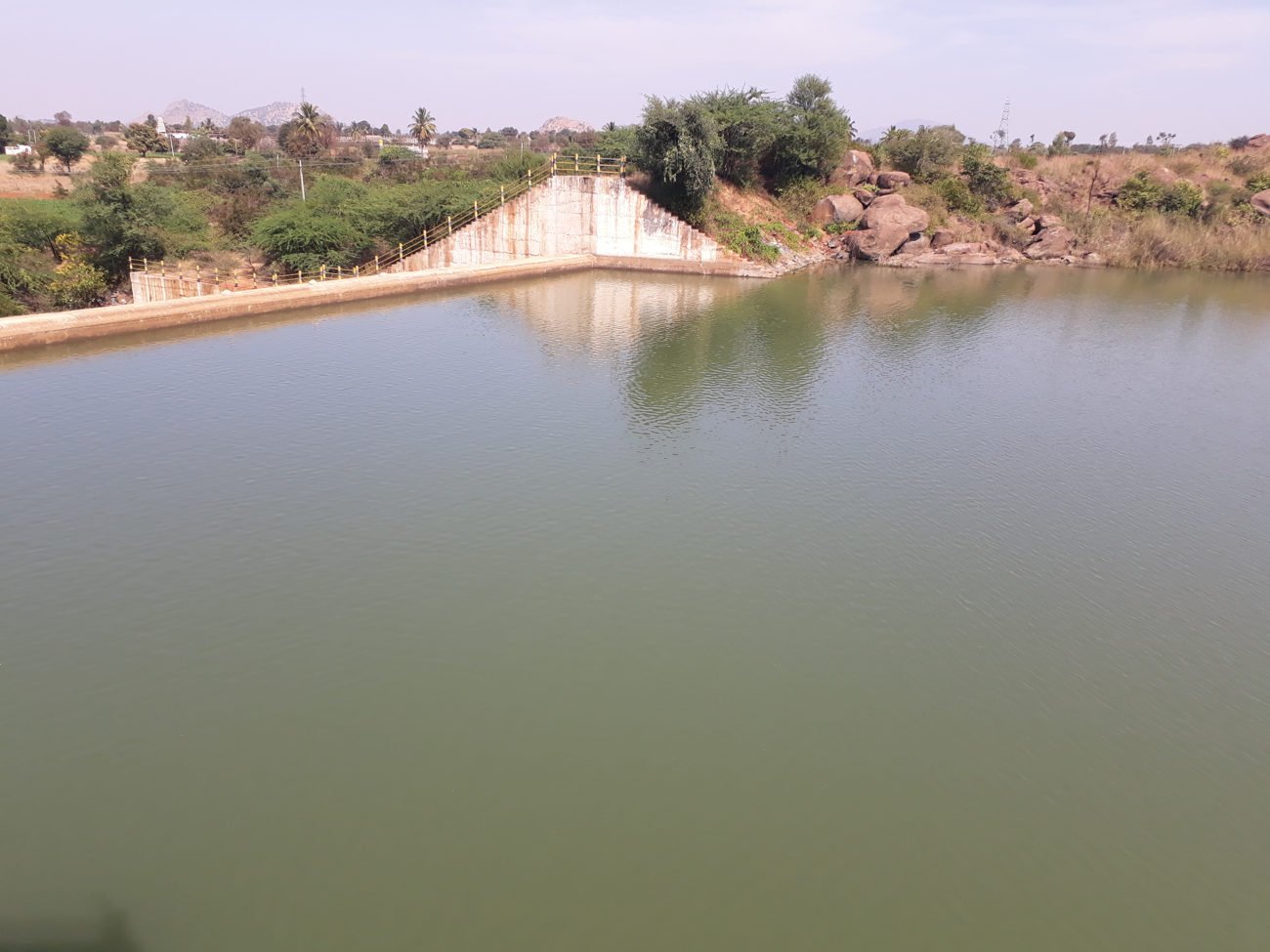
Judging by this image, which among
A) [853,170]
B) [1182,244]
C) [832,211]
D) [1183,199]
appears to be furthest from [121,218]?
[1183,199]

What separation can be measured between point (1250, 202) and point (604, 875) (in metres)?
49.5

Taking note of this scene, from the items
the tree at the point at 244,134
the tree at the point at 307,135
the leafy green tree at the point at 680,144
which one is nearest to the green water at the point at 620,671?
the leafy green tree at the point at 680,144

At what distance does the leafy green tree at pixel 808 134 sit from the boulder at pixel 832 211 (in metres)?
1.57

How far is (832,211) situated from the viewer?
126ft

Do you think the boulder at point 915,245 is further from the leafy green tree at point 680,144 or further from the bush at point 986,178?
the leafy green tree at point 680,144

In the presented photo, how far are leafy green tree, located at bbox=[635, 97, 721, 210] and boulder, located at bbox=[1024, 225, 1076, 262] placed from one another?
18703 mm

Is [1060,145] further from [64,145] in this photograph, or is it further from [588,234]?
[64,145]

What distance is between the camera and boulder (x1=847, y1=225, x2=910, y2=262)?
3709 centimetres

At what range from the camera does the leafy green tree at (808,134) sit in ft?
120

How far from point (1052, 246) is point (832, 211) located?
11.6 meters

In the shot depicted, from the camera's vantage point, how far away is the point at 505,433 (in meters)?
14.3

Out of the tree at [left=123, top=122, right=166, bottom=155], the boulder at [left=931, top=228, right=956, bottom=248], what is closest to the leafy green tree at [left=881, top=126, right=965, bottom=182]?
the boulder at [left=931, top=228, right=956, bottom=248]

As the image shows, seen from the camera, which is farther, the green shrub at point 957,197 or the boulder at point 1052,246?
the green shrub at point 957,197

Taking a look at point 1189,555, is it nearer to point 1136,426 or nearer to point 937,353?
point 1136,426
